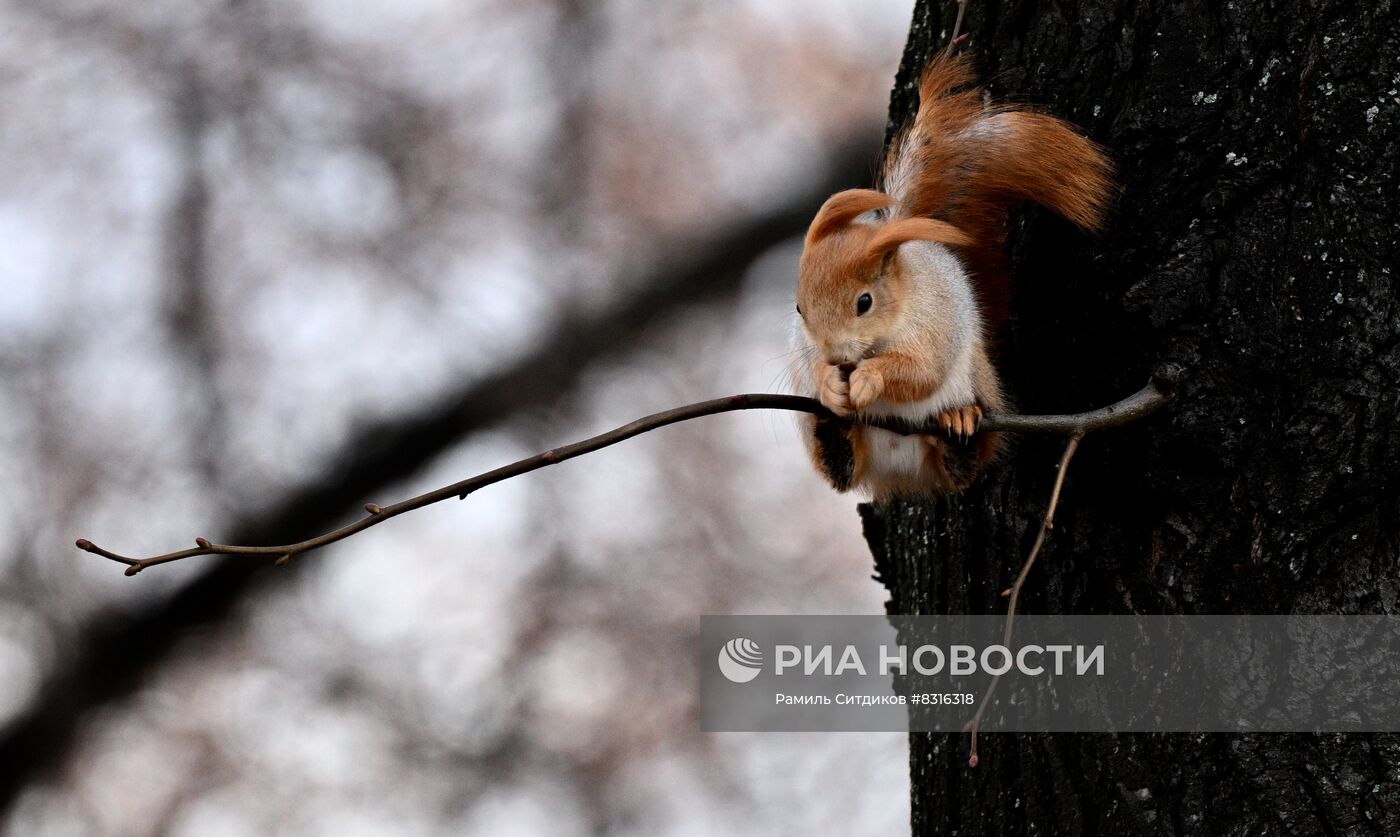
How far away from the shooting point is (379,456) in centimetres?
359

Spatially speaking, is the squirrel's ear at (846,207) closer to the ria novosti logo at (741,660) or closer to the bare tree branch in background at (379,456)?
the ria novosti logo at (741,660)

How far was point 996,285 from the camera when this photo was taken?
158 centimetres

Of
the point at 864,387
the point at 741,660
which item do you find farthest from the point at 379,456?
the point at 864,387

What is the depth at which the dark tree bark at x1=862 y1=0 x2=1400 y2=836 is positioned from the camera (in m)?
1.32

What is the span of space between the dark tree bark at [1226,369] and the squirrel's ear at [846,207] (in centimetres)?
21

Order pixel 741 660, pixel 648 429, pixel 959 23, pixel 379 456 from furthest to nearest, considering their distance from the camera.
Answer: pixel 379 456 → pixel 741 660 → pixel 959 23 → pixel 648 429

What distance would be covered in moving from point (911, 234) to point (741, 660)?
700 mm

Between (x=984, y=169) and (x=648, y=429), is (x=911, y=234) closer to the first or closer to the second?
(x=984, y=169)

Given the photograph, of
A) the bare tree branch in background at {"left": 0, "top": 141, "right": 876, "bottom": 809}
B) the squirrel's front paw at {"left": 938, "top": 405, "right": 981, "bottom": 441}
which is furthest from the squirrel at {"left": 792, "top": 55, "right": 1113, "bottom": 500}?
the bare tree branch in background at {"left": 0, "top": 141, "right": 876, "bottom": 809}

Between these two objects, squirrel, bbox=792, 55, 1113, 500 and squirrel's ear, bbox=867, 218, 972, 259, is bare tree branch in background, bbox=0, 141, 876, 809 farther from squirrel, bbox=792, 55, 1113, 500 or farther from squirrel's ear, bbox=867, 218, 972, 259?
squirrel's ear, bbox=867, 218, 972, 259

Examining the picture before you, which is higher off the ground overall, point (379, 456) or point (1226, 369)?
point (379, 456)

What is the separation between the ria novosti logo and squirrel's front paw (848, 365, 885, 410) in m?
0.53

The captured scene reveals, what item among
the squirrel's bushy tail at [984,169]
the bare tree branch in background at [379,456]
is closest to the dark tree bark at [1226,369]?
the squirrel's bushy tail at [984,169]

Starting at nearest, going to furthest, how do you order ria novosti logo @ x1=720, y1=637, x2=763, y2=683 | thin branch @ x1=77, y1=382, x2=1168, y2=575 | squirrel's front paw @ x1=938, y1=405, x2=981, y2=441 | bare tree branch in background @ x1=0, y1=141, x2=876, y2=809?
1. thin branch @ x1=77, y1=382, x2=1168, y2=575
2. squirrel's front paw @ x1=938, y1=405, x2=981, y2=441
3. ria novosti logo @ x1=720, y1=637, x2=763, y2=683
4. bare tree branch in background @ x1=0, y1=141, x2=876, y2=809
